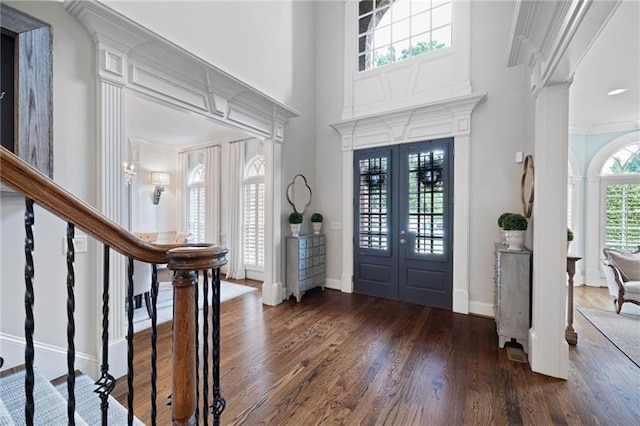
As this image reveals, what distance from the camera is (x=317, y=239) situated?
14.9 feet

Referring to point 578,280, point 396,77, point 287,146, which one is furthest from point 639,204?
point 287,146

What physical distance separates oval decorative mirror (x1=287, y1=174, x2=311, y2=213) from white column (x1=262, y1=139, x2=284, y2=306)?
0.97ft

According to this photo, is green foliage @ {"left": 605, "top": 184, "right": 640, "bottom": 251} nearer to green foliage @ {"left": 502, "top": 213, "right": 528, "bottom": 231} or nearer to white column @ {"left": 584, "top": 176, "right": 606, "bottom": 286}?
white column @ {"left": 584, "top": 176, "right": 606, "bottom": 286}

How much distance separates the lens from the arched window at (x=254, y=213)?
5527 millimetres

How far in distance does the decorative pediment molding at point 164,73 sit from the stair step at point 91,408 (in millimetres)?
2204

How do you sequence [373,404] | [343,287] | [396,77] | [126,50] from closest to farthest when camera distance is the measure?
[373,404]
[126,50]
[396,77]
[343,287]

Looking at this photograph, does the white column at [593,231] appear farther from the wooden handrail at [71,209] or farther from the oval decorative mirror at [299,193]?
the wooden handrail at [71,209]

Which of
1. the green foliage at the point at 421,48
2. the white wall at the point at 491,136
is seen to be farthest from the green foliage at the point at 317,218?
the green foliage at the point at 421,48

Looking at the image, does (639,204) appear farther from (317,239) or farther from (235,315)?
(235,315)

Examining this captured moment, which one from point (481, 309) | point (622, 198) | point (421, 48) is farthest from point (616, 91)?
point (481, 309)

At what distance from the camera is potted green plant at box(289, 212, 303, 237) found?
166 inches

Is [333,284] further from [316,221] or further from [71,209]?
[71,209]

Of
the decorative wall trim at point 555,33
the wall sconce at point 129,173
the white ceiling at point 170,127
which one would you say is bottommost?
the wall sconce at point 129,173

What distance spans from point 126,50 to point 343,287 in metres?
3.95
